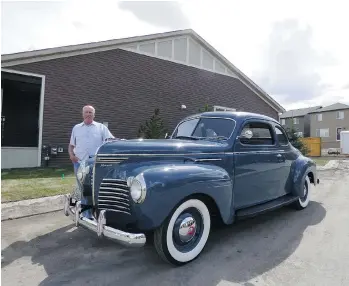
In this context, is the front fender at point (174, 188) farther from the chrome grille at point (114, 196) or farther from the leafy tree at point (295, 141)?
the leafy tree at point (295, 141)

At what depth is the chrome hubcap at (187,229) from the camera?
10.6 feet

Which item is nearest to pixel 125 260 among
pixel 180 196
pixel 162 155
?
pixel 180 196

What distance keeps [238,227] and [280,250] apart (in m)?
0.97

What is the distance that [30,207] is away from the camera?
5.36 metres

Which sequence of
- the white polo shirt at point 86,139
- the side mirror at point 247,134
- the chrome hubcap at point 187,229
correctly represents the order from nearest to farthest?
the chrome hubcap at point 187,229, the side mirror at point 247,134, the white polo shirt at point 86,139

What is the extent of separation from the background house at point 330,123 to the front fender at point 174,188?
44.5 metres

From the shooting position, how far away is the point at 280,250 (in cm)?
368

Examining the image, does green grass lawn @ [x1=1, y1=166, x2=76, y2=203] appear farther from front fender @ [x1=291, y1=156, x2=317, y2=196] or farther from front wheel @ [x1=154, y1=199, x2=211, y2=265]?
front fender @ [x1=291, y1=156, x2=317, y2=196]

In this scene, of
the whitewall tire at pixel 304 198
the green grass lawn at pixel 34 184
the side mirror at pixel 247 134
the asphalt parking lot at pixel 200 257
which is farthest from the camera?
the green grass lawn at pixel 34 184

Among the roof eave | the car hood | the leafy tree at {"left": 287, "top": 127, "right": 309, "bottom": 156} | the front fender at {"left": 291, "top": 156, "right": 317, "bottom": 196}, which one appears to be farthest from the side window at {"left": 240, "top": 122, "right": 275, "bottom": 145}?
the leafy tree at {"left": 287, "top": 127, "right": 309, "bottom": 156}

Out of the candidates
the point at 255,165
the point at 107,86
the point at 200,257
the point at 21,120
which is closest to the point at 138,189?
the point at 200,257

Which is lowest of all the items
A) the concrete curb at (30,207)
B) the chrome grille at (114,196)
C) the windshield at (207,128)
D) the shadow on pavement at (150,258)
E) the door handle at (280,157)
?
the shadow on pavement at (150,258)

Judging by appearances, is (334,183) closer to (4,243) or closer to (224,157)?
(224,157)

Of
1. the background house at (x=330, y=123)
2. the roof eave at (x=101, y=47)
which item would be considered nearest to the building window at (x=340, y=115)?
the background house at (x=330, y=123)
